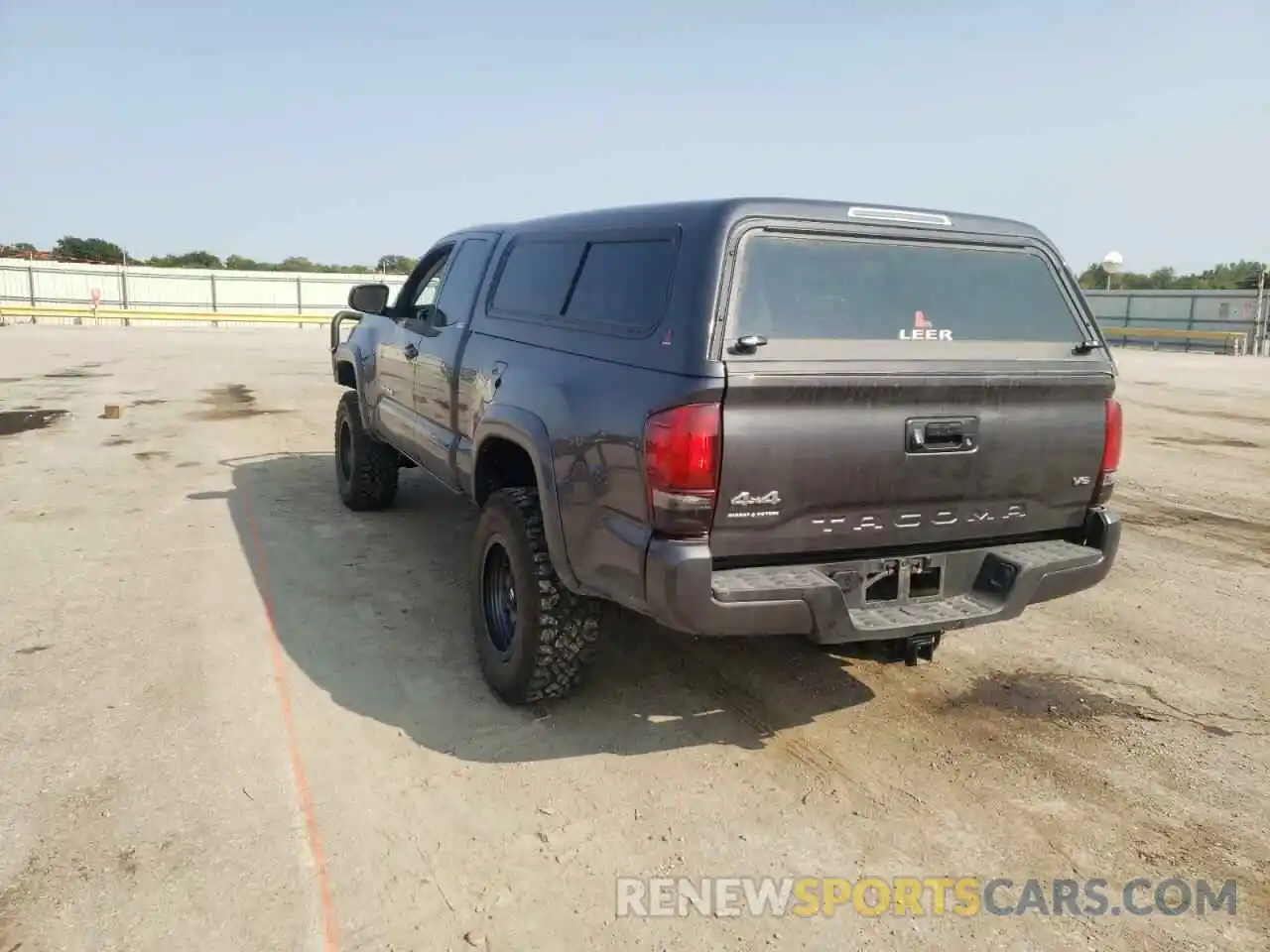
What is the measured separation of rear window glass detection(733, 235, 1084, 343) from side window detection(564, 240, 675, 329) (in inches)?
13.0

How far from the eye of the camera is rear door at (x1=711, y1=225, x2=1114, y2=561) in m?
3.14

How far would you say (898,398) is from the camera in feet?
10.9

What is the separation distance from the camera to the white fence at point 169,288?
39250mm

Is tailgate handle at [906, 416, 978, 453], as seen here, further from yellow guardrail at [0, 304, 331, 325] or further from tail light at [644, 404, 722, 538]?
yellow guardrail at [0, 304, 331, 325]

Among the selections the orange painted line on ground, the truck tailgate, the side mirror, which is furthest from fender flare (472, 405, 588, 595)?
the side mirror

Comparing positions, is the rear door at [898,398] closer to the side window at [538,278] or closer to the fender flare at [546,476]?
the fender flare at [546,476]

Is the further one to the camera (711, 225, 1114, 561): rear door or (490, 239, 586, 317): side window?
(490, 239, 586, 317): side window

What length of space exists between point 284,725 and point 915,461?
108 inches

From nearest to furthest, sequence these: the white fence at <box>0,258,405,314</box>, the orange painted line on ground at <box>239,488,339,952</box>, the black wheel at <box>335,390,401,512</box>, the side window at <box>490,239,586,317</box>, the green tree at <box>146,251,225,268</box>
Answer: the orange painted line on ground at <box>239,488,339,952</box> → the side window at <box>490,239,586,317</box> → the black wheel at <box>335,390,401,512</box> → the white fence at <box>0,258,405,314</box> → the green tree at <box>146,251,225,268</box>

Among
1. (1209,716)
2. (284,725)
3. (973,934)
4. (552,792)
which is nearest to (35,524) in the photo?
(284,725)

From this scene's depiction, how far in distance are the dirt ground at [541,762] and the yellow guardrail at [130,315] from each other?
1315 inches

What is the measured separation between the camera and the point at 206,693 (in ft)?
13.5

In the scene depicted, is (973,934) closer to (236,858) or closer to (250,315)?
(236,858)

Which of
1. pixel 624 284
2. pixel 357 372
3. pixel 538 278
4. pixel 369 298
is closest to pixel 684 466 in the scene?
pixel 624 284
